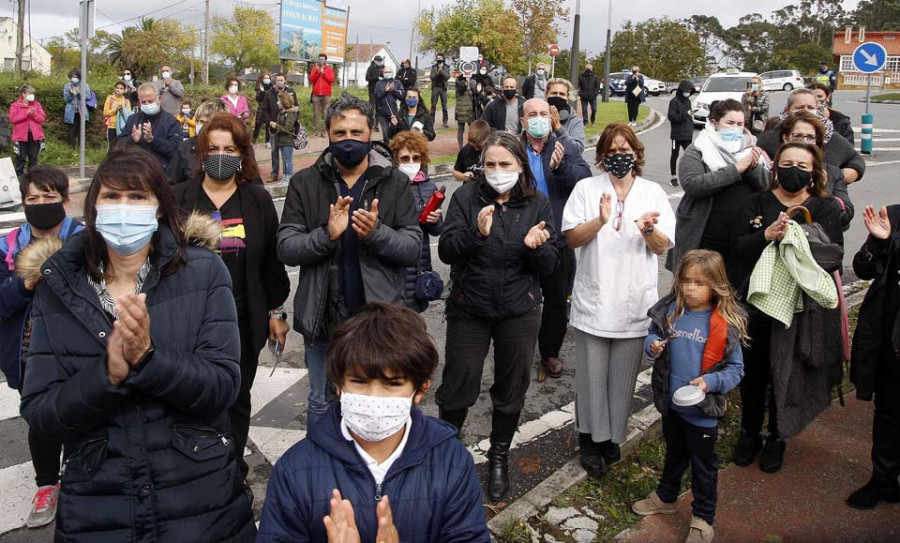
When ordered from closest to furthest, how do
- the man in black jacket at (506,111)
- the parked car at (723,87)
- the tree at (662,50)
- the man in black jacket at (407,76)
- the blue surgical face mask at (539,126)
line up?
the blue surgical face mask at (539,126) < the man in black jacket at (506,111) < the man in black jacket at (407,76) < the parked car at (723,87) < the tree at (662,50)

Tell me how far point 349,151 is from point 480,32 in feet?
161

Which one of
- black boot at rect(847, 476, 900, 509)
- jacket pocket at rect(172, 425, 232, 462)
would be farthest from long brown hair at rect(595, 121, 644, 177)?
jacket pocket at rect(172, 425, 232, 462)

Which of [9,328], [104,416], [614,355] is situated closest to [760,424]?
[614,355]

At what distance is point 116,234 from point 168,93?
13496mm

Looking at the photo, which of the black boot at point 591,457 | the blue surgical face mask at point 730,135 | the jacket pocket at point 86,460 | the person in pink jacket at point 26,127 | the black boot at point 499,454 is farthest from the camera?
the person in pink jacket at point 26,127

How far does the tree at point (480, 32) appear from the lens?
4243 centimetres

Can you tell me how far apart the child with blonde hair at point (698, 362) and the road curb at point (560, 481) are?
1.59 feet

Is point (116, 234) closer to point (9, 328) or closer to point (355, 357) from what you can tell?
point (355, 357)

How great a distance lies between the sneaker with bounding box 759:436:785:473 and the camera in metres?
4.71

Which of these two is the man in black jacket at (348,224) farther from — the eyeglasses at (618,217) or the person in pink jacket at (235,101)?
the person in pink jacket at (235,101)

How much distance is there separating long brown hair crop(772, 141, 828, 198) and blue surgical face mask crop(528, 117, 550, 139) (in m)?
1.65

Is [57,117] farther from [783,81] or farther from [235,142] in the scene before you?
[783,81]

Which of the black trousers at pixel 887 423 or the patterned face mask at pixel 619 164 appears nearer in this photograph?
the black trousers at pixel 887 423

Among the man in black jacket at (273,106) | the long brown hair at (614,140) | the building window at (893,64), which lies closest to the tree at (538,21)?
the man in black jacket at (273,106)
